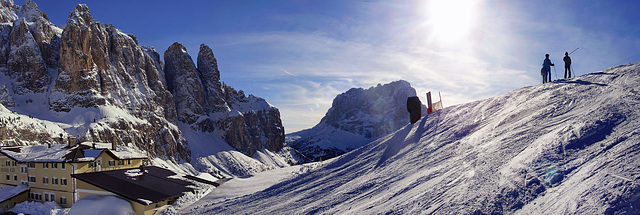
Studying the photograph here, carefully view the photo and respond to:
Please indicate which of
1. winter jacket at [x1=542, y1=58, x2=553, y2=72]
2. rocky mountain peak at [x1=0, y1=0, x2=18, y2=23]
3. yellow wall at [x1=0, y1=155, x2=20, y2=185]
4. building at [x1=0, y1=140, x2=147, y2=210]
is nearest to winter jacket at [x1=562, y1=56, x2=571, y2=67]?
winter jacket at [x1=542, y1=58, x2=553, y2=72]

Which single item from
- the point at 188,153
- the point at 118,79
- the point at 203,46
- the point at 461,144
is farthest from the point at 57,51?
the point at 461,144

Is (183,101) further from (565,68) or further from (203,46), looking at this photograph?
(565,68)

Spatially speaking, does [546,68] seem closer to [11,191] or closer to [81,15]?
[11,191]

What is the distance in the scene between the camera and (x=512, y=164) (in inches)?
294

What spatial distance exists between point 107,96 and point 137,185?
77.7 m

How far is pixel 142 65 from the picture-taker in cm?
11088

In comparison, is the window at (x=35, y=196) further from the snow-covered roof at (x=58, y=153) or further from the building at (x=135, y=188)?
the building at (x=135, y=188)

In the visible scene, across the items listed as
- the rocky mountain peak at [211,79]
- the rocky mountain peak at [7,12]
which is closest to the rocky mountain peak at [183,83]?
the rocky mountain peak at [211,79]

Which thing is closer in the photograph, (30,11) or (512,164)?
(512,164)

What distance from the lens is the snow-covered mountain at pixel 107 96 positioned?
262 feet

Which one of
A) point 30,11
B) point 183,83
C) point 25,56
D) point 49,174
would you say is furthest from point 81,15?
point 49,174

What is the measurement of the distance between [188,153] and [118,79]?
30600 mm

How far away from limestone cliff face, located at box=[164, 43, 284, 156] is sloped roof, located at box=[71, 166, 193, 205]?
9586 centimetres

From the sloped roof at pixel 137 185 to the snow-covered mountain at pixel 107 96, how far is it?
3719 cm
